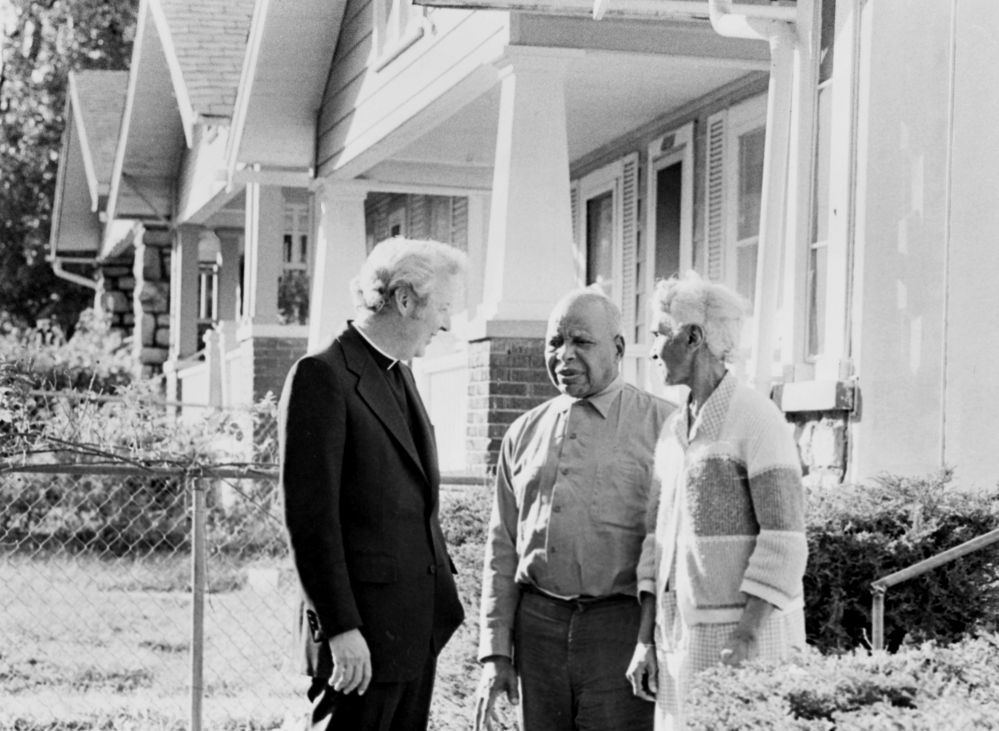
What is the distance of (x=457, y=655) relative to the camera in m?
6.72

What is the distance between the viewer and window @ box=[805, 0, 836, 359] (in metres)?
8.02

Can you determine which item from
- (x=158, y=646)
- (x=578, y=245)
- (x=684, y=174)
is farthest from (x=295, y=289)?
(x=158, y=646)

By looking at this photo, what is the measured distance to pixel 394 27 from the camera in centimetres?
1272

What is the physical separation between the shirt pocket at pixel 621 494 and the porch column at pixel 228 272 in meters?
17.6

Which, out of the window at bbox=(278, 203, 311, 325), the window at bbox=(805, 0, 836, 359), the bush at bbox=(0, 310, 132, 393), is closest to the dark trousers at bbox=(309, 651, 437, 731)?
the window at bbox=(805, 0, 836, 359)

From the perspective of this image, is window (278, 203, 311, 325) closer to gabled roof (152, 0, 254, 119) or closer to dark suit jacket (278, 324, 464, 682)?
gabled roof (152, 0, 254, 119)

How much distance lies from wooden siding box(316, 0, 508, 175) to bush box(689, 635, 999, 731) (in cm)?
604

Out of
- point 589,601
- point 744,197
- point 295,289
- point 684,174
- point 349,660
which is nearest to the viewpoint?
point 349,660

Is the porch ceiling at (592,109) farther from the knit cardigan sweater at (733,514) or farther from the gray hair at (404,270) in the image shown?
the knit cardigan sweater at (733,514)

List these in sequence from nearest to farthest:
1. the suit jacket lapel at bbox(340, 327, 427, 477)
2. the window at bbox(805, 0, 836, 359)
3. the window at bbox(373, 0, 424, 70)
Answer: the suit jacket lapel at bbox(340, 327, 427, 477) < the window at bbox(805, 0, 836, 359) < the window at bbox(373, 0, 424, 70)

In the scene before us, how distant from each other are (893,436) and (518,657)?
126 inches

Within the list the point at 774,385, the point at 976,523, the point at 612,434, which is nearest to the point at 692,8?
the point at 774,385

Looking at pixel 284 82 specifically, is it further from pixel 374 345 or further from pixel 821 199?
pixel 374 345

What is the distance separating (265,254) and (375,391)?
38.7ft
